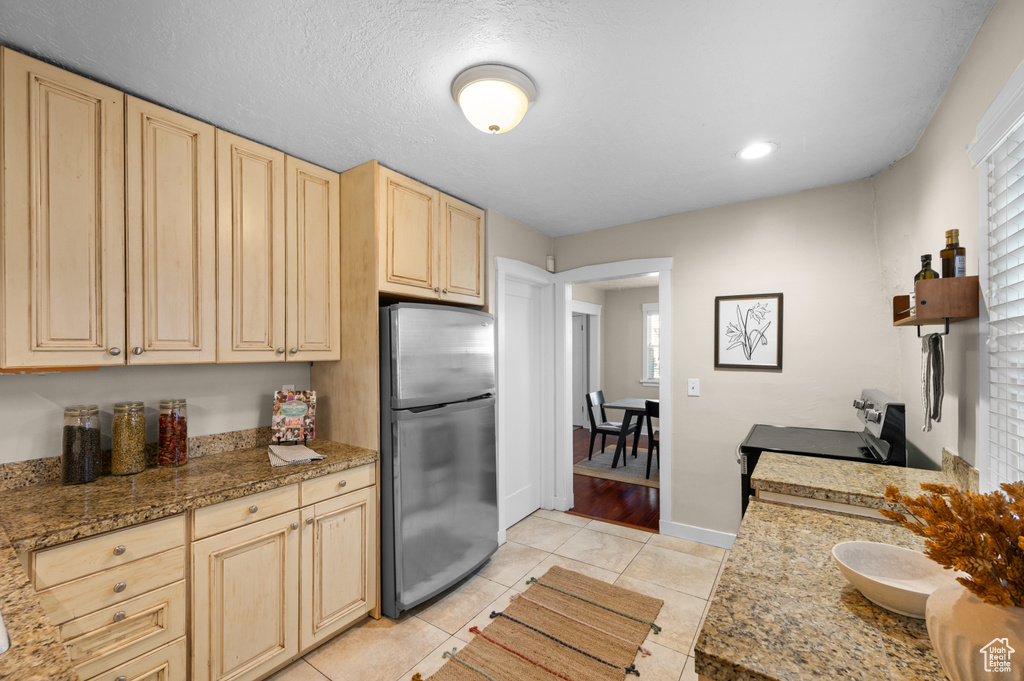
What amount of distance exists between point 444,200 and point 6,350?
198 cm

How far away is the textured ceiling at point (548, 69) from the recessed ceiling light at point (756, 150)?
56 millimetres

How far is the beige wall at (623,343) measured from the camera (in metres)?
6.95

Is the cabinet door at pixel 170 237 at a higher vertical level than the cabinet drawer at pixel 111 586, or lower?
higher

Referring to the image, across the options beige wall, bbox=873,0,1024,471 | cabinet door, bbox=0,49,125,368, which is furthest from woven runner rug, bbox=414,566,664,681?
cabinet door, bbox=0,49,125,368

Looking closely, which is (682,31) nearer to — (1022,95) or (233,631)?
(1022,95)

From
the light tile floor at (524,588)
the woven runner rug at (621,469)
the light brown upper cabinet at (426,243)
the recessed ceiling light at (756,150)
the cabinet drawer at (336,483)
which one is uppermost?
the recessed ceiling light at (756,150)

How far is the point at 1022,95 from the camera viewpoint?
3.73ft

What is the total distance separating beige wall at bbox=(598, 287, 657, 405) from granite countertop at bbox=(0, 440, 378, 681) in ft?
17.7

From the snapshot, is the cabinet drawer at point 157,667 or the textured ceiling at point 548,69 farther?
the cabinet drawer at point 157,667

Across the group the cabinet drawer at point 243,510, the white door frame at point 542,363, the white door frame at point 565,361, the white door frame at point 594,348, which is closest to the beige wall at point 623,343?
the white door frame at point 594,348

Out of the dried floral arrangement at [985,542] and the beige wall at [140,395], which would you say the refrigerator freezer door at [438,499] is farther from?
the dried floral arrangement at [985,542]

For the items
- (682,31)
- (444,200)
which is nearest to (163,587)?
(444,200)

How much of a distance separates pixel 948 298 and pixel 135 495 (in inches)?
114

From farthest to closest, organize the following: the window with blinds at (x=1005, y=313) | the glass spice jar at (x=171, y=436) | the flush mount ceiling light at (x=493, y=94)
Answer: the glass spice jar at (x=171, y=436)
the flush mount ceiling light at (x=493, y=94)
the window with blinds at (x=1005, y=313)
